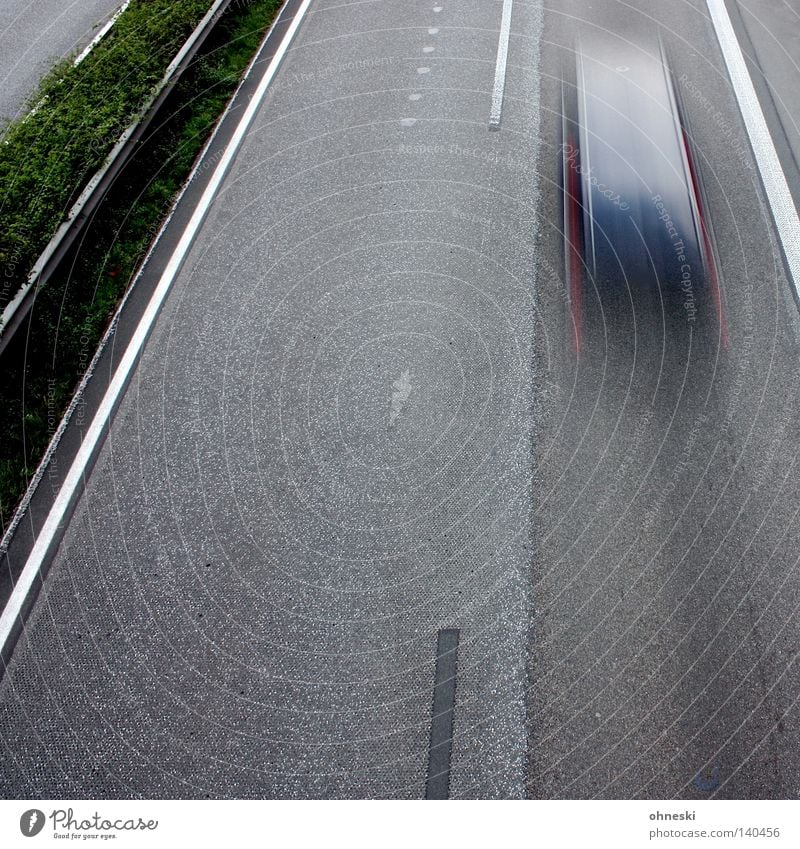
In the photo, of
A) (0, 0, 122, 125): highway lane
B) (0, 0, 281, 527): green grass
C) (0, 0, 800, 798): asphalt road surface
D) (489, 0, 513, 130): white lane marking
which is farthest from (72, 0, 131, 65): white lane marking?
(489, 0, 513, 130): white lane marking

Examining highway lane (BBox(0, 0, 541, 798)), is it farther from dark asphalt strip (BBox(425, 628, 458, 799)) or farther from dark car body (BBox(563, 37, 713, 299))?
dark car body (BBox(563, 37, 713, 299))

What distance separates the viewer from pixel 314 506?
19.5ft

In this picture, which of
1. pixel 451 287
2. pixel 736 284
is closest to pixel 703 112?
A: pixel 736 284

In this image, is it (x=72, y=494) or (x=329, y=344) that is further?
(x=329, y=344)

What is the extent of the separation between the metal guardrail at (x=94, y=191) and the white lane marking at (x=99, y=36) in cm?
135

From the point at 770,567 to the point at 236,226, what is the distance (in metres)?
6.59

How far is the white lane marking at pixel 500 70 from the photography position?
352 inches

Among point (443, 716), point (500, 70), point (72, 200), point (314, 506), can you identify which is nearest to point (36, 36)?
point (72, 200)

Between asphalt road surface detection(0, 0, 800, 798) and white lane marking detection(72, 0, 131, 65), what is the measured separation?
12.5 ft

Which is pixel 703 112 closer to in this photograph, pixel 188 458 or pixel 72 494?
pixel 188 458

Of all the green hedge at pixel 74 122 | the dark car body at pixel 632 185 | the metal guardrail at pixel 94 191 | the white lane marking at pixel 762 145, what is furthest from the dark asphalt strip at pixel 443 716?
the green hedge at pixel 74 122

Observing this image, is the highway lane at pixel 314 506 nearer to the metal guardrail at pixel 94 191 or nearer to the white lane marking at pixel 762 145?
the metal guardrail at pixel 94 191
